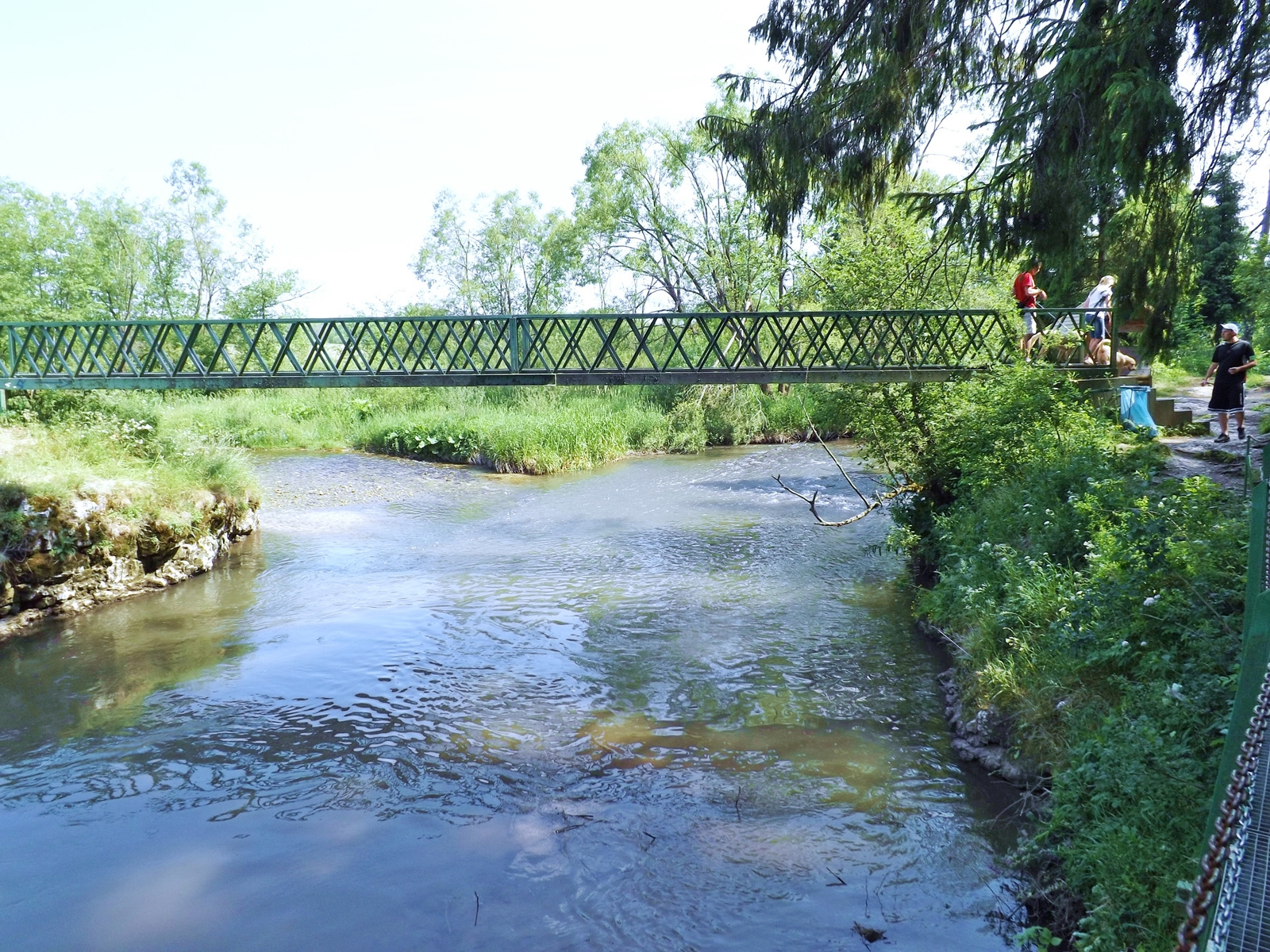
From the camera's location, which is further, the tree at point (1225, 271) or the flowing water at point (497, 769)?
the tree at point (1225, 271)

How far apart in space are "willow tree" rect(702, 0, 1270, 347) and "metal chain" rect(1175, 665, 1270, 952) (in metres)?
6.47

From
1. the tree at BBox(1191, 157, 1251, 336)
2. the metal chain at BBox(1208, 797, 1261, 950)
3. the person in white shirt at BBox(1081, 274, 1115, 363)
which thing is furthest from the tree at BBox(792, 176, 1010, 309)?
the tree at BBox(1191, 157, 1251, 336)

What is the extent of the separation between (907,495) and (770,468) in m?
10.7

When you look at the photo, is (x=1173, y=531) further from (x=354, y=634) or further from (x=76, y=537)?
(x=76, y=537)

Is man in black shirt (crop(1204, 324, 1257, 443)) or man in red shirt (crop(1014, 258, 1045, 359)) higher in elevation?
man in red shirt (crop(1014, 258, 1045, 359))

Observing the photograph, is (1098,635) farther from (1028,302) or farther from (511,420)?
(511,420)

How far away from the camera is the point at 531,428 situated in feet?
91.3

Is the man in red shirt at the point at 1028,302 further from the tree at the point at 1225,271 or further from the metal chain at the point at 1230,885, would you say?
the tree at the point at 1225,271

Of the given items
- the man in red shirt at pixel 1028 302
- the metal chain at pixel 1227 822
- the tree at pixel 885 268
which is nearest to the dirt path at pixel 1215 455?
the man in red shirt at pixel 1028 302

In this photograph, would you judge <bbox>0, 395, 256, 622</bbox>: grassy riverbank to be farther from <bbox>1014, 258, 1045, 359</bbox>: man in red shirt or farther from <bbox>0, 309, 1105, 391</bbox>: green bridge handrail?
<bbox>1014, 258, 1045, 359</bbox>: man in red shirt

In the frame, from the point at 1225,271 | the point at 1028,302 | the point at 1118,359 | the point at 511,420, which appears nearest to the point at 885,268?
the point at 1028,302

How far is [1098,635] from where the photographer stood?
21.9ft

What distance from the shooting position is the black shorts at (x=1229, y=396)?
41.3 feet

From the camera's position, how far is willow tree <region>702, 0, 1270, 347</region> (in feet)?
25.8
